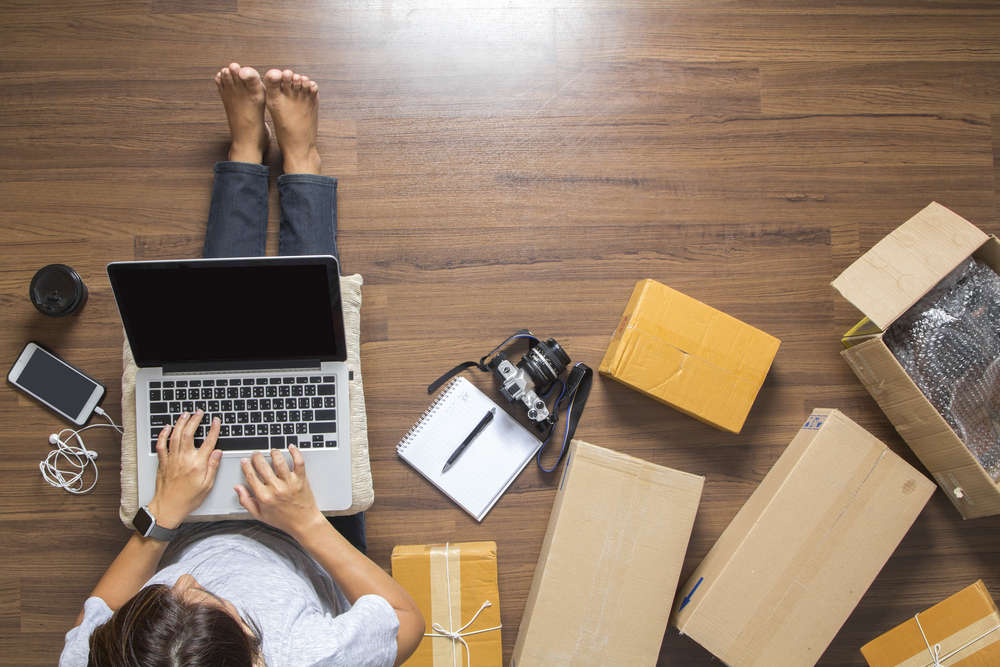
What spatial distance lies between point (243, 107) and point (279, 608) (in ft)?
3.29

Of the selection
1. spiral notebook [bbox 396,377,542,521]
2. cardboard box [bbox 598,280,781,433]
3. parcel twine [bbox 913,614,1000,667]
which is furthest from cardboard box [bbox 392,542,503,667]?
parcel twine [bbox 913,614,1000,667]

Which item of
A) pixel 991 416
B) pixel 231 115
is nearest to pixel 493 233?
pixel 231 115

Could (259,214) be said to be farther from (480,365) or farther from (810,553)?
(810,553)

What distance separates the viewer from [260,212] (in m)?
1.23

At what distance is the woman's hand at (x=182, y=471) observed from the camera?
0.94m

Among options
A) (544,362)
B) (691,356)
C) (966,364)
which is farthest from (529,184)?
(966,364)

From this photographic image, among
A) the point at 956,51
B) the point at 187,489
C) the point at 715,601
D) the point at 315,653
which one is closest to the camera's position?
the point at 315,653

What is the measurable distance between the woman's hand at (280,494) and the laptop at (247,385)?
0.03m

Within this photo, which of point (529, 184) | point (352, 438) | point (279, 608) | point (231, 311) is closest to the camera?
point (279, 608)

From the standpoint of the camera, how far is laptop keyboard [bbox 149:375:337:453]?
0.98 m

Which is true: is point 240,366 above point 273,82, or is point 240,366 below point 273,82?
below

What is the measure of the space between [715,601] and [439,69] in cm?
126

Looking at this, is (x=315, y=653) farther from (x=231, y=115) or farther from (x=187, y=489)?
(x=231, y=115)

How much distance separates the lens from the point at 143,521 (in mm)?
934
